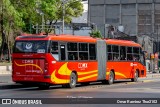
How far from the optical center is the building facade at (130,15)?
98.5 meters

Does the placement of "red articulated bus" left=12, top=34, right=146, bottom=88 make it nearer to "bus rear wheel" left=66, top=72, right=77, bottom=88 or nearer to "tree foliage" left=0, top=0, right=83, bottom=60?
"bus rear wheel" left=66, top=72, right=77, bottom=88

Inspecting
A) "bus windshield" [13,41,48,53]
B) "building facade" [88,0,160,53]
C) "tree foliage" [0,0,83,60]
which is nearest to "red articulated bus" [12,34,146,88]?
"bus windshield" [13,41,48,53]

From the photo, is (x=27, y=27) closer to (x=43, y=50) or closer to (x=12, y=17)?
(x=12, y=17)

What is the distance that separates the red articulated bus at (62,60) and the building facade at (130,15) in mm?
66066

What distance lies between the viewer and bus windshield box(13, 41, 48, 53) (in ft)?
76.9

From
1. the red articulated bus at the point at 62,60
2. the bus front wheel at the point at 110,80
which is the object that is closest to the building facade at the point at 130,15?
the bus front wheel at the point at 110,80

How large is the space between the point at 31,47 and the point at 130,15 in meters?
79.2

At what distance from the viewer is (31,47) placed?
23703 millimetres

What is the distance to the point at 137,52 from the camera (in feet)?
112

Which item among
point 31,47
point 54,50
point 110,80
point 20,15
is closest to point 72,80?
point 54,50

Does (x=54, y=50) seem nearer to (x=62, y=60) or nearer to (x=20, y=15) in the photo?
(x=62, y=60)

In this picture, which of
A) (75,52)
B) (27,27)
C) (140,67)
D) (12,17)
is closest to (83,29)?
(27,27)

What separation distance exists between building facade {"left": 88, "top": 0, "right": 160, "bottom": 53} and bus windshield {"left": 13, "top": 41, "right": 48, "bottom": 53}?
7145 centimetres

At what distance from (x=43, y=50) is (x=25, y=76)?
167 cm
